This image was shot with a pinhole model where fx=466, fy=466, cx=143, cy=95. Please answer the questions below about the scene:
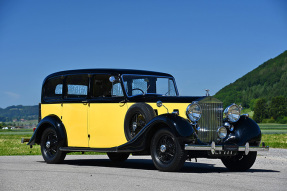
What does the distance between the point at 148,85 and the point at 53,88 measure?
2858mm

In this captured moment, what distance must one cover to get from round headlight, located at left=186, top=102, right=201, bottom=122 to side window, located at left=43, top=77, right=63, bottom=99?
162 inches

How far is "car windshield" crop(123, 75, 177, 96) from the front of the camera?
10703 mm

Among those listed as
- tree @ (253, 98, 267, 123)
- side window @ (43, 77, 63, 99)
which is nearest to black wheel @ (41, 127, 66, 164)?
side window @ (43, 77, 63, 99)

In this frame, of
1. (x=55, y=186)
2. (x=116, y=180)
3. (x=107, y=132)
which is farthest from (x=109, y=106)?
(x=55, y=186)

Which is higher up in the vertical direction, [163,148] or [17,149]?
[163,148]

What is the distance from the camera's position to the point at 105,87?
35.9 ft

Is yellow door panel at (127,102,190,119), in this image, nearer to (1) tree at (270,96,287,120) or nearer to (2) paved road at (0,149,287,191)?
(2) paved road at (0,149,287,191)

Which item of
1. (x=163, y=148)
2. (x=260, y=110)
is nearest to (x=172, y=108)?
(x=163, y=148)

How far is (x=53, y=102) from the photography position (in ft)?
40.2

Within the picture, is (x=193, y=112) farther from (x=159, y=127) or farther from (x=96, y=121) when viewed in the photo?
(x=96, y=121)

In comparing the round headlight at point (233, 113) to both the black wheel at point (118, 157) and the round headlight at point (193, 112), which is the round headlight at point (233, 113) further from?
the black wheel at point (118, 157)

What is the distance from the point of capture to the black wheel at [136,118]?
966cm

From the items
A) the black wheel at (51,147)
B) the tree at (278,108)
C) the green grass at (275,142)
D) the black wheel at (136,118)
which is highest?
the tree at (278,108)

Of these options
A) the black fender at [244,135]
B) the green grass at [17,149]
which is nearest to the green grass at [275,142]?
the green grass at [17,149]
